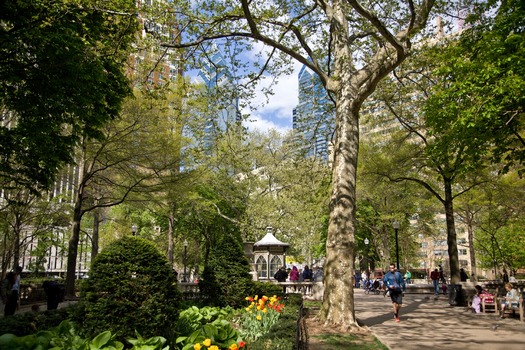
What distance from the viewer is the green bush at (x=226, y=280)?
500 inches

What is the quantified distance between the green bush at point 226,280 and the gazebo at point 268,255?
7427mm

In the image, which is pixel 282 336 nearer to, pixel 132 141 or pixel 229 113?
pixel 229 113

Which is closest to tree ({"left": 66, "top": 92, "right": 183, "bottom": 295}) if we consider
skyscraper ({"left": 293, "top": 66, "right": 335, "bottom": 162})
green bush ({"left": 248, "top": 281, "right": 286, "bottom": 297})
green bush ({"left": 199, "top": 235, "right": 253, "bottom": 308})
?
skyscraper ({"left": 293, "top": 66, "right": 335, "bottom": 162})

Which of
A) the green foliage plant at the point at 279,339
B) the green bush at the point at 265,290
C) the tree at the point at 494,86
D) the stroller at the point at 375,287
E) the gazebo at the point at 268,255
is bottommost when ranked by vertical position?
→ the stroller at the point at 375,287

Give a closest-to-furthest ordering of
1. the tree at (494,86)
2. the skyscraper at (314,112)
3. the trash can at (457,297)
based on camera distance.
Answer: the tree at (494,86), the skyscraper at (314,112), the trash can at (457,297)

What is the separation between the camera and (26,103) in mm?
10727

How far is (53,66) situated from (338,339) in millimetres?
9474

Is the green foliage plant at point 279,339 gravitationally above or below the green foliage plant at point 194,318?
above

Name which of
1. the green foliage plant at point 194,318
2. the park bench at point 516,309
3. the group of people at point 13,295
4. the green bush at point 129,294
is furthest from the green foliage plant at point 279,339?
the group of people at point 13,295

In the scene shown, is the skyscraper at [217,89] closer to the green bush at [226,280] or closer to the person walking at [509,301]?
the green bush at [226,280]

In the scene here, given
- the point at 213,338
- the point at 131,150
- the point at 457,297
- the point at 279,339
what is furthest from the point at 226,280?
the point at 457,297

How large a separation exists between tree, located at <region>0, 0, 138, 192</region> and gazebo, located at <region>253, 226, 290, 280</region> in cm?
1111

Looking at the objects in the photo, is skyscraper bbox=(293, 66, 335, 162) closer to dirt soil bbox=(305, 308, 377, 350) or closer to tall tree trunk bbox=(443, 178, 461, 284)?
tall tree trunk bbox=(443, 178, 461, 284)

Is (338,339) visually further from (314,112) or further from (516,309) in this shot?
(314,112)
